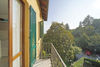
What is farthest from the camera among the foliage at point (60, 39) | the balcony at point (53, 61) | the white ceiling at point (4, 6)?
the foliage at point (60, 39)

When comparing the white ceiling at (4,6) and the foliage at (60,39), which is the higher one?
the white ceiling at (4,6)

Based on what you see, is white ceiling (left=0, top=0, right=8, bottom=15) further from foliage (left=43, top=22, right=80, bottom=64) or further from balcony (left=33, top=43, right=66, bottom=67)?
foliage (left=43, top=22, right=80, bottom=64)

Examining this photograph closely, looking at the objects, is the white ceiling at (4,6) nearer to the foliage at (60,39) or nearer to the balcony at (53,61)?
the balcony at (53,61)

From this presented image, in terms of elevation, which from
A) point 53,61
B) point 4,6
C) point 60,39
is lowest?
point 53,61

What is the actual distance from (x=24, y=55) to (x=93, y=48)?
24.5m

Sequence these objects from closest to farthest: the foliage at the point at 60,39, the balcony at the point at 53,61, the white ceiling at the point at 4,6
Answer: the white ceiling at the point at 4,6
the balcony at the point at 53,61
the foliage at the point at 60,39

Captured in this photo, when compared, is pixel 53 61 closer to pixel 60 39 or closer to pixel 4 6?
pixel 4 6

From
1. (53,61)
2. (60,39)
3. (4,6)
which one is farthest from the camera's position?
(60,39)

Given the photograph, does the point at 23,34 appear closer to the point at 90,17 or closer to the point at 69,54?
the point at 69,54

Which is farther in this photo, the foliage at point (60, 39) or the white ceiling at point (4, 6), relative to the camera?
the foliage at point (60, 39)

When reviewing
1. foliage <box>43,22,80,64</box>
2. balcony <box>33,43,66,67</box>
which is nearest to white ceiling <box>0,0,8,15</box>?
balcony <box>33,43,66,67</box>

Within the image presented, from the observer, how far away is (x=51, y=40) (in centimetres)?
683

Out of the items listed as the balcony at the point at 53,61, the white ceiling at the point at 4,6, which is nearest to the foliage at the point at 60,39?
the balcony at the point at 53,61

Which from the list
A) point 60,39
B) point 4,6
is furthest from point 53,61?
point 60,39
